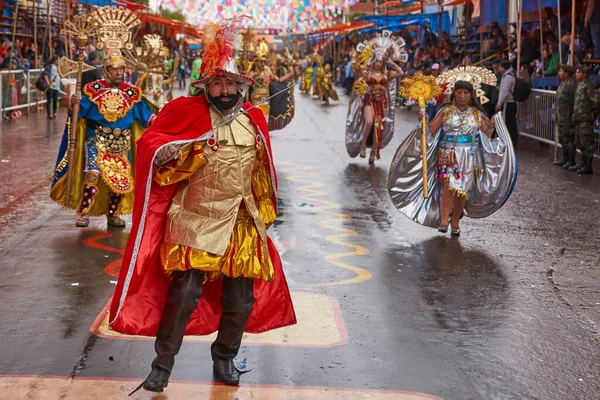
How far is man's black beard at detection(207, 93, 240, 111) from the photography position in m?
4.81

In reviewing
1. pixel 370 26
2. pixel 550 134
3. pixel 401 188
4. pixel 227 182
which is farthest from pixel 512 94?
pixel 370 26

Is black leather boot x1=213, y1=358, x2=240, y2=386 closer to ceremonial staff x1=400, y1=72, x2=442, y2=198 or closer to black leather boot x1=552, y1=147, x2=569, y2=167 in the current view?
ceremonial staff x1=400, y1=72, x2=442, y2=198

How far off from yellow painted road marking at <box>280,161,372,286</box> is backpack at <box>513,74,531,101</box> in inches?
222

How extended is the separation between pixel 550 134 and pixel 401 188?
29.5 ft

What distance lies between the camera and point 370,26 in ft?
129

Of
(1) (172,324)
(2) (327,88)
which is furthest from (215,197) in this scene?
(2) (327,88)

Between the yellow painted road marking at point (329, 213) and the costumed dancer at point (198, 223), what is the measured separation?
95.3 inches

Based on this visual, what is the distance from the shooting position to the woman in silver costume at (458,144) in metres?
9.20

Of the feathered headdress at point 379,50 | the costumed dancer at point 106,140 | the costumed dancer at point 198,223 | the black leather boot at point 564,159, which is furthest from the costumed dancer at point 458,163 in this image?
the black leather boot at point 564,159

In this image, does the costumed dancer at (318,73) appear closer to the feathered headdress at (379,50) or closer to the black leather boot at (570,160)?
the feathered headdress at (379,50)

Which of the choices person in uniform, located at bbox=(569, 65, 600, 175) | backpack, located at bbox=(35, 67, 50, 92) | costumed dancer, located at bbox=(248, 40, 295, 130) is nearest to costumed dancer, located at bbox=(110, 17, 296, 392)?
person in uniform, located at bbox=(569, 65, 600, 175)

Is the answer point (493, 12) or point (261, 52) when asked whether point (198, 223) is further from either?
point (493, 12)

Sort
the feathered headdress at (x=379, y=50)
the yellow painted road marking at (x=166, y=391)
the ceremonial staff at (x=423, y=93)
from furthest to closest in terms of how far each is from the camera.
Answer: the feathered headdress at (x=379, y=50) < the ceremonial staff at (x=423, y=93) < the yellow painted road marking at (x=166, y=391)

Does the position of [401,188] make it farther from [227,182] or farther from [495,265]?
[227,182]
